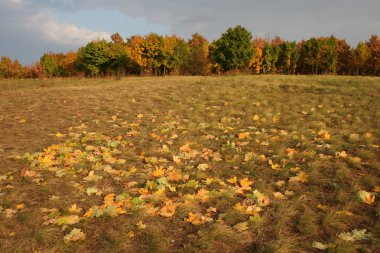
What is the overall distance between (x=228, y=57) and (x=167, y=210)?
3201 centimetres

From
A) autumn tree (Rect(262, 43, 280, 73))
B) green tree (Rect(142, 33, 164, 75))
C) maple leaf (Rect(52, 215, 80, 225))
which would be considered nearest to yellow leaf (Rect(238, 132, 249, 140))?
maple leaf (Rect(52, 215, 80, 225))

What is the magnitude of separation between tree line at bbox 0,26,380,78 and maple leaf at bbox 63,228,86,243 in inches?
1221

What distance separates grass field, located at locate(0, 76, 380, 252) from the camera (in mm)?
3359

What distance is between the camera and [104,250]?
10.4 feet

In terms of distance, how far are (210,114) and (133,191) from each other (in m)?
5.40

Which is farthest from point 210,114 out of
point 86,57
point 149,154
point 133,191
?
point 86,57

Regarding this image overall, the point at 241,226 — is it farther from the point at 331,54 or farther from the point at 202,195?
the point at 331,54

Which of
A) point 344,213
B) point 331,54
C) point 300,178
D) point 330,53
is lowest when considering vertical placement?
point 344,213

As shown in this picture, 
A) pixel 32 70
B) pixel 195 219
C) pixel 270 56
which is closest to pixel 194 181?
pixel 195 219

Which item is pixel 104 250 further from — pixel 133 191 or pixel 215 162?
pixel 215 162

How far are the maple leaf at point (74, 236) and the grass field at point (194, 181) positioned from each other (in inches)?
0.4

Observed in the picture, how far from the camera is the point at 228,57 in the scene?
112 ft

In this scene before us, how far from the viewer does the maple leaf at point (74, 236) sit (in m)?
3.33

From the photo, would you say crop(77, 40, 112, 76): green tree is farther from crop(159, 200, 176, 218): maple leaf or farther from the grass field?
crop(159, 200, 176, 218): maple leaf
